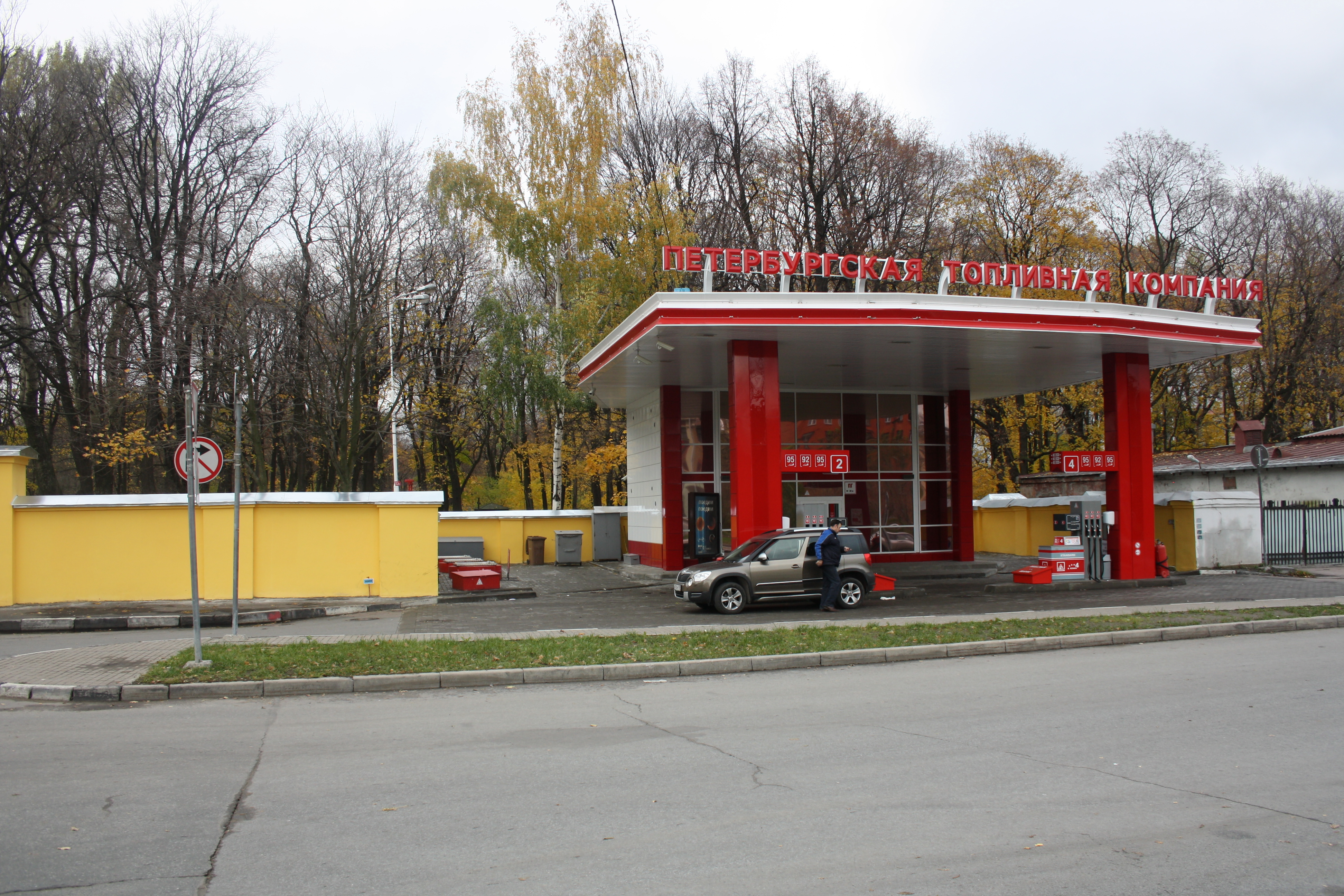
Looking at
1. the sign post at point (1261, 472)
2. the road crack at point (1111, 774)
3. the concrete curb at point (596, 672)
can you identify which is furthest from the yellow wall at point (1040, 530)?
the road crack at point (1111, 774)

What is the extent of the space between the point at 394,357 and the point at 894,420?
20801 mm

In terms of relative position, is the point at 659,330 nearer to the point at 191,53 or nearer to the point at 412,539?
the point at 412,539

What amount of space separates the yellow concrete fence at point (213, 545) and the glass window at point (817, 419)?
1247cm

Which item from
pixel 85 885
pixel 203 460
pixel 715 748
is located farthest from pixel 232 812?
pixel 203 460

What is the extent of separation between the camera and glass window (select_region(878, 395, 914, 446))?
2828cm

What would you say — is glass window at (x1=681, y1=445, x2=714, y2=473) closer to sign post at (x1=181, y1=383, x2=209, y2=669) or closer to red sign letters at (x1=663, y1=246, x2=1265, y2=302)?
red sign letters at (x1=663, y1=246, x2=1265, y2=302)

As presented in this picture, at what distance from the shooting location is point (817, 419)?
91.1 feet

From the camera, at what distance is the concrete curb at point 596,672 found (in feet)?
32.6

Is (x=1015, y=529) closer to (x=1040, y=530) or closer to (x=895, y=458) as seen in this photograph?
(x=1040, y=530)

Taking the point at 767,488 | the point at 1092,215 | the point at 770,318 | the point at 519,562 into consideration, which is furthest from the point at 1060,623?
the point at 1092,215

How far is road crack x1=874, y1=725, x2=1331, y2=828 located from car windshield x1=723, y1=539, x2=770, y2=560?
381 inches

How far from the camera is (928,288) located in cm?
3878

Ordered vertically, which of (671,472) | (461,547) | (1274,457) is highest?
(1274,457)

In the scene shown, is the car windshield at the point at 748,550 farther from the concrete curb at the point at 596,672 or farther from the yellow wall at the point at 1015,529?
the yellow wall at the point at 1015,529
